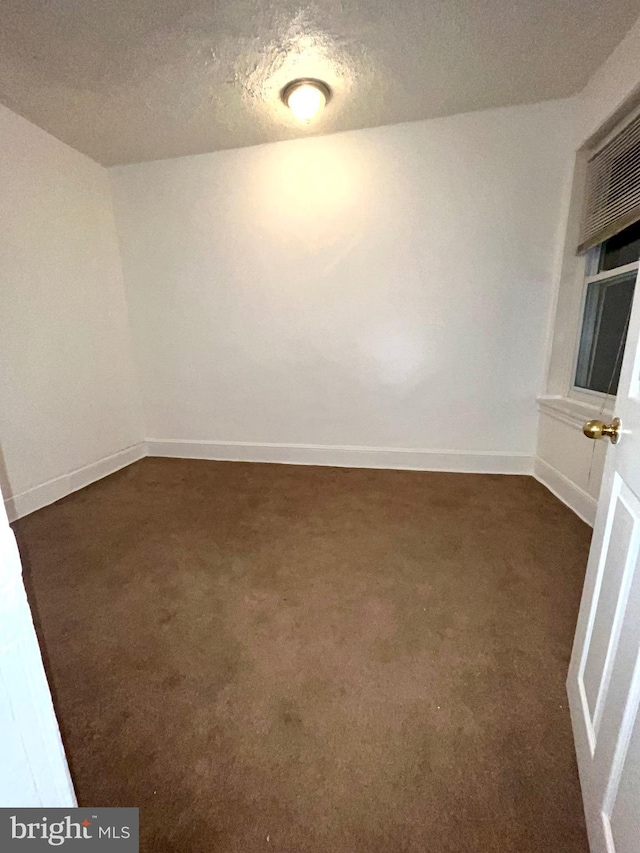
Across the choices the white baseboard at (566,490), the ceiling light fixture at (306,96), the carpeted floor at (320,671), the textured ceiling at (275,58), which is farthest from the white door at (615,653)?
the ceiling light fixture at (306,96)

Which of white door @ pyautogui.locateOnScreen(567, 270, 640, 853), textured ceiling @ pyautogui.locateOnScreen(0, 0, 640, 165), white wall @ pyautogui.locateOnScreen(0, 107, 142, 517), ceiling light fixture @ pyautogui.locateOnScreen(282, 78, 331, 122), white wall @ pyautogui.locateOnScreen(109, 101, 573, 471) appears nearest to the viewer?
white door @ pyautogui.locateOnScreen(567, 270, 640, 853)

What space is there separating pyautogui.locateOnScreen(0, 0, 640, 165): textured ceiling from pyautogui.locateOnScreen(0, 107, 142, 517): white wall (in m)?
0.31

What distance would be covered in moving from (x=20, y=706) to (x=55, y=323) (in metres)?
2.69

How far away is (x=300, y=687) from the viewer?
1.18 m

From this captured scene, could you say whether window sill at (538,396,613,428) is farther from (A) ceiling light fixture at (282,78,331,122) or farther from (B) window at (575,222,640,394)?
(A) ceiling light fixture at (282,78,331,122)

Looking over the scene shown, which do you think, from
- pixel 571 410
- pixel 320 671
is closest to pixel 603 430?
pixel 320 671

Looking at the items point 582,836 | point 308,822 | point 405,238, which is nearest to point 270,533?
point 308,822

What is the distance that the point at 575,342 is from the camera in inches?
96.7

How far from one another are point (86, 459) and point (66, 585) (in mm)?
1349

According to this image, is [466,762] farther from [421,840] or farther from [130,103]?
[130,103]

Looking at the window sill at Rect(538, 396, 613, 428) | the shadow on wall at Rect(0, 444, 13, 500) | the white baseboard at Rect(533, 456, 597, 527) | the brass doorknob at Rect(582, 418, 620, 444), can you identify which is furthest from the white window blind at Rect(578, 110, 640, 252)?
the shadow on wall at Rect(0, 444, 13, 500)

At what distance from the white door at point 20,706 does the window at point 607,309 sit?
8.09 ft

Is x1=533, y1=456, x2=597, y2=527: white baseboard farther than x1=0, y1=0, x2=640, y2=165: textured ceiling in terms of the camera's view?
Yes

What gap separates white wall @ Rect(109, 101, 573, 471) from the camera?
2.44 m
